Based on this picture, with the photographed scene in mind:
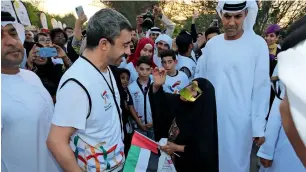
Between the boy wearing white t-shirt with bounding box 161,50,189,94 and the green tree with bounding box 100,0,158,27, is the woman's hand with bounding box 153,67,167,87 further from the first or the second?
the green tree with bounding box 100,0,158,27

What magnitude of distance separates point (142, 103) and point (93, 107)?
2.46 meters

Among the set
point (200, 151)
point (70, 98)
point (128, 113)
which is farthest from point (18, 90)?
point (128, 113)

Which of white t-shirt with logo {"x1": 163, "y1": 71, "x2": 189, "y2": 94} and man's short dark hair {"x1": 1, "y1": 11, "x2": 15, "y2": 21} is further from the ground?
man's short dark hair {"x1": 1, "y1": 11, "x2": 15, "y2": 21}

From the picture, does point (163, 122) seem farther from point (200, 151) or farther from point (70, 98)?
point (70, 98)

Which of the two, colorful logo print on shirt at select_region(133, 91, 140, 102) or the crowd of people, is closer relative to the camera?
the crowd of people

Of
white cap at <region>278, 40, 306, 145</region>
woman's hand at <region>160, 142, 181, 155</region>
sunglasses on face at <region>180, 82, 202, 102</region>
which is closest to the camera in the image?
white cap at <region>278, 40, 306, 145</region>

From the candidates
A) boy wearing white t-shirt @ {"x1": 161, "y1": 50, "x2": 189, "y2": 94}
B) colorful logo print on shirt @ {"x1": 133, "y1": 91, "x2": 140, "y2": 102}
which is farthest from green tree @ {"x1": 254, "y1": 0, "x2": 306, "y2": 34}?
colorful logo print on shirt @ {"x1": 133, "y1": 91, "x2": 140, "y2": 102}

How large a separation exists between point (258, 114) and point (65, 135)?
6.90 ft

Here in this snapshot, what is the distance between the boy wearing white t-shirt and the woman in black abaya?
1.15 m

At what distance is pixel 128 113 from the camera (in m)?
4.42

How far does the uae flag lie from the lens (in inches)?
93.0

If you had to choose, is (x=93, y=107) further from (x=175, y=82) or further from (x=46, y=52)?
(x=175, y=82)

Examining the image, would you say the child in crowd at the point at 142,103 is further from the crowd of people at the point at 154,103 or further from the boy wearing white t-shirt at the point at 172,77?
the boy wearing white t-shirt at the point at 172,77

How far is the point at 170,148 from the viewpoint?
2.83 meters
